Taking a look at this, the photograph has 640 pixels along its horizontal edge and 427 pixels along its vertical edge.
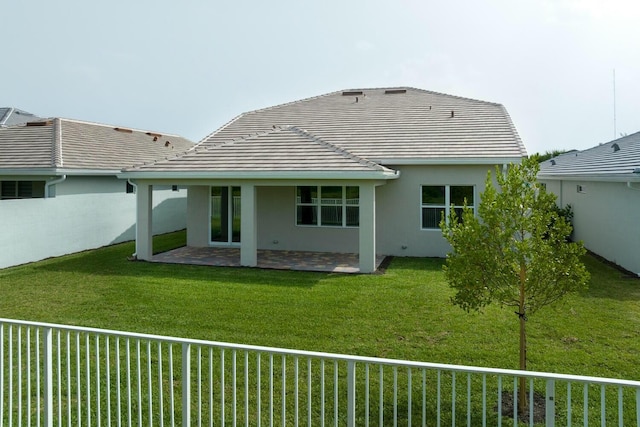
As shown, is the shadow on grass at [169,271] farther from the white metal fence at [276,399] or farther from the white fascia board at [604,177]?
the white fascia board at [604,177]

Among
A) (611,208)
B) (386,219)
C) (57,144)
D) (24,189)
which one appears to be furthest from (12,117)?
(611,208)

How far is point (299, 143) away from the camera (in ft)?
48.9

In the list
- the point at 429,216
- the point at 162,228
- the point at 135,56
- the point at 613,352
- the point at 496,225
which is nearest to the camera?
the point at 496,225

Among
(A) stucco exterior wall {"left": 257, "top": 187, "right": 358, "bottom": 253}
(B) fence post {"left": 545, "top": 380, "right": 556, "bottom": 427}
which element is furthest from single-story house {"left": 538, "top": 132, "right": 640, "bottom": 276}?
(B) fence post {"left": 545, "top": 380, "right": 556, "bottom": 427}

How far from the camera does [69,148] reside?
18.3m

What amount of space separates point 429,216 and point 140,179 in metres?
9.24

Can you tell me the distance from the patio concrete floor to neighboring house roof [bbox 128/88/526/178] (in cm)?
280

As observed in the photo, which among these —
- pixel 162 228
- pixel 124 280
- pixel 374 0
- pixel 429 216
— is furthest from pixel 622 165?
pixel 162 228

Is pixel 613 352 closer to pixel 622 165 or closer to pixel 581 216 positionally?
pixel 622 165

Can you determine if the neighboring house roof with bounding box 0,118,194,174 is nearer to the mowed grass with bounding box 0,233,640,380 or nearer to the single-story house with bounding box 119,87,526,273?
the single-story house with bounding box 119,87,526,273

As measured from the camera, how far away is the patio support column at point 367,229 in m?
13.1

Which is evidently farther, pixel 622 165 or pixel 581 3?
pixel 622 165

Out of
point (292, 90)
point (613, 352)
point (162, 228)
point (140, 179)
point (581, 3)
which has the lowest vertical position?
point (613, 352)

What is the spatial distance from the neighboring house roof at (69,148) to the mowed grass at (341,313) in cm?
494
